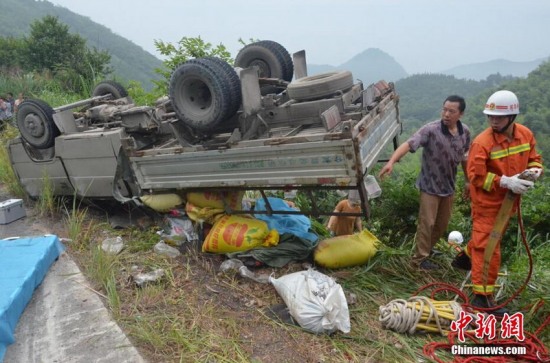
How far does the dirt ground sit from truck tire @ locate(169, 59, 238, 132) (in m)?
1.30

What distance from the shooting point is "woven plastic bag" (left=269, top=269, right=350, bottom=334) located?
3.00 meters

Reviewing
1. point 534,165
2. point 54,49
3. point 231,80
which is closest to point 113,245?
point 231,80

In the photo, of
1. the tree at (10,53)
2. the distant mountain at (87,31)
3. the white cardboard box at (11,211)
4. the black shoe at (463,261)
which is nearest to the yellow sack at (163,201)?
the white cardboard box at (11,211)

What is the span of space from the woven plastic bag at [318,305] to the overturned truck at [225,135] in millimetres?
743

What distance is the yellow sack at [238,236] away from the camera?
394 cm

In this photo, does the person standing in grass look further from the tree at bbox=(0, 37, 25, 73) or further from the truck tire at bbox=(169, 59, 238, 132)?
the tree at bbox=(0, 37, 25, 73)

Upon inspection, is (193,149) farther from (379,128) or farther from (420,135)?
(420,135)

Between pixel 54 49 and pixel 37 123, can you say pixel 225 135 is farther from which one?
pixel 54 49

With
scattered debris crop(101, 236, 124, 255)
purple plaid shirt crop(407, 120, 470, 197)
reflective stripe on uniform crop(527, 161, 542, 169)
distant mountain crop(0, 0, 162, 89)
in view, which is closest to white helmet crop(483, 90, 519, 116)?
reflective stripe on uniform crop(527, 161, 542, 169)

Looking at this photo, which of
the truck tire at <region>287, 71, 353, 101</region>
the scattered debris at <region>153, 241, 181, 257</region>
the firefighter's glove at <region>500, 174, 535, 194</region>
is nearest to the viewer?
the firefighter's glove at <region>500, 174, 535, 194</region>

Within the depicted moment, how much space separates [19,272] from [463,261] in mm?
3648

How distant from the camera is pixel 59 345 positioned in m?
2.87

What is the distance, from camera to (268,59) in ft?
15.9

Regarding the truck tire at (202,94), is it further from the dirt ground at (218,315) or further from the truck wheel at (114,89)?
the truck wheel at (114,89)
